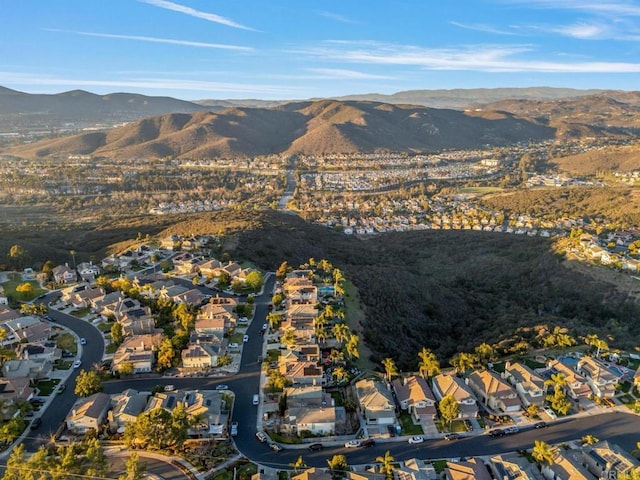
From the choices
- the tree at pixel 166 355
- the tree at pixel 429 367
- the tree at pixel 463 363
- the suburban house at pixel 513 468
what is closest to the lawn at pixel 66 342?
the tree at pixel 166 355

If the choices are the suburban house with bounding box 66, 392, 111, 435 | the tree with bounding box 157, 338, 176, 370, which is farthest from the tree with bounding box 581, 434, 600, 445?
the suburban house with bounding box 66, 392, 111, 435

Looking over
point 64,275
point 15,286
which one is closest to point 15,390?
point 64,275

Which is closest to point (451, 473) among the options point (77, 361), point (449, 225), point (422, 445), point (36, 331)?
point (422, 445)

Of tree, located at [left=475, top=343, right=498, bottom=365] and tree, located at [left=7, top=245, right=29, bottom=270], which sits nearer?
tree, located at [left=475, top=343, right=498, bottom=365]

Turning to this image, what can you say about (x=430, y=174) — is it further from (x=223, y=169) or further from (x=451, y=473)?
(x=451, y=473)

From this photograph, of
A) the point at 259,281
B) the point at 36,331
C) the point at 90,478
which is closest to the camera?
the point at 90,478

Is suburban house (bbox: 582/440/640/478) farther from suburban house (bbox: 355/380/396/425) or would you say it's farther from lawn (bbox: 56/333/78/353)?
lawn (bbox: 56/333/78/353)

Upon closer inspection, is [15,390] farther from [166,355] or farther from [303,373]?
[303,373]
